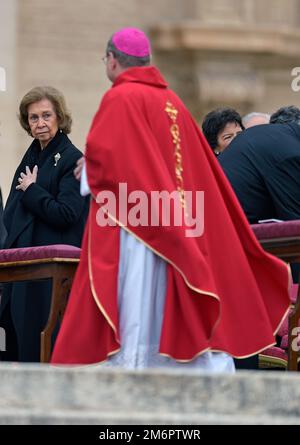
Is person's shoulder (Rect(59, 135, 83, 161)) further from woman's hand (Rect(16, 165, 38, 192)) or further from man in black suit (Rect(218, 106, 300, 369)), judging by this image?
man in black suit (Rect(218, 106, 300, 369))

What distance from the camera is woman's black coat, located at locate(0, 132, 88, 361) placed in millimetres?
8898

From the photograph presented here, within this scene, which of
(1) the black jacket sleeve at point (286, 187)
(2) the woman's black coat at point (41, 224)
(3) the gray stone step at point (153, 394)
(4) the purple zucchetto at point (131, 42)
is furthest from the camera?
(2) the woman's black coat at point (41, 224)

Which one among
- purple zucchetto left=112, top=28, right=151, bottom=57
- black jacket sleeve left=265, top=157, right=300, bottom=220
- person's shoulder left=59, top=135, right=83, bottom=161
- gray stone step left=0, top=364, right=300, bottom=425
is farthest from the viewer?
person's shoulder left=59, top=135, right=83, bottom=161

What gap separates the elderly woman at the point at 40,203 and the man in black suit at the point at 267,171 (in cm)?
76

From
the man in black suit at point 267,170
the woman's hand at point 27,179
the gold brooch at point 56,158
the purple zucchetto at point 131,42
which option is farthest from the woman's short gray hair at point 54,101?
the purple zucchetto at point 131,42

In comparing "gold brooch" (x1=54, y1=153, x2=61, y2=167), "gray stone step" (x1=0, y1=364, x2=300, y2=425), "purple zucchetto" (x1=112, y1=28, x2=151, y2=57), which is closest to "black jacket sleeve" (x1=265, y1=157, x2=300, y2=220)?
"gold brooch" (x1=54, y1=153, x2=61, y2=167)

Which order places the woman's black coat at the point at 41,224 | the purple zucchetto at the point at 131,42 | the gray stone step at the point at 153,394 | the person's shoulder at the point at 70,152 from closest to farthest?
the gray stone step at the point at 153,394, the purple zucchetto at the point at 131,42, the woman's black coat at the point at 41,224, the person's shoulder at the point at 70,152

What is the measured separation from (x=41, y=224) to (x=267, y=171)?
3.70 feet

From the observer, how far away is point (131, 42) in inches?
301

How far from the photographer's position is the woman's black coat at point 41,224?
890cm

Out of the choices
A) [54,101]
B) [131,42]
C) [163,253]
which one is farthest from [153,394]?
[54,101]

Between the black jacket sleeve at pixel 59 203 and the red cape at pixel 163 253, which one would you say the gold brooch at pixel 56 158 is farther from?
the red cape at pixel 163 253

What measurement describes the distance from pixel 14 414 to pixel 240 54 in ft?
43.5

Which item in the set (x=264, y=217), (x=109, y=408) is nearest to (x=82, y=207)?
(x=264, y=217)
